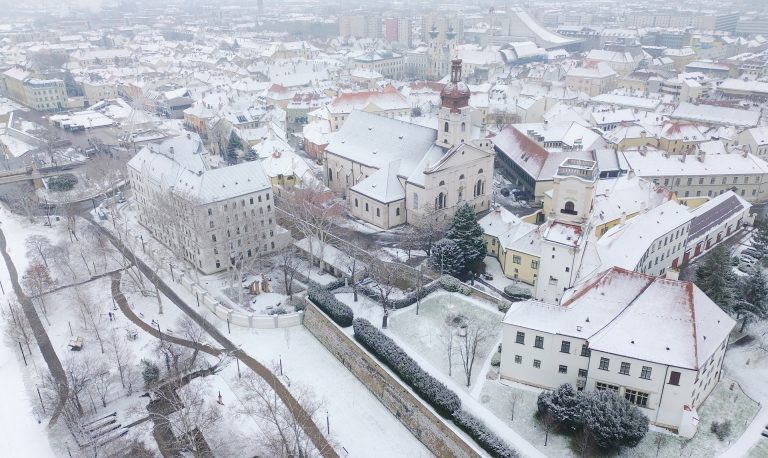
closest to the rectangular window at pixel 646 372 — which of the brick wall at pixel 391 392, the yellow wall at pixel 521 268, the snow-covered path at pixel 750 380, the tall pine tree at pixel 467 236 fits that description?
the snow-covered path at pixel 750 380


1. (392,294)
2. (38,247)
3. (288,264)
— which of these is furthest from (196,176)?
(392,294)

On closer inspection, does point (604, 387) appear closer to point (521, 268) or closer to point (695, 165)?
point (521, 268)

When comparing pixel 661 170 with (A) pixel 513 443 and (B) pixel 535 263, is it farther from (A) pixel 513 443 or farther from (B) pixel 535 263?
(A) pixel 513 443

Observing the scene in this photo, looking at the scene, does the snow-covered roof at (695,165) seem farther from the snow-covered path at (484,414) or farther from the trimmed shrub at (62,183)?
the trimmed shrub at (62,183)

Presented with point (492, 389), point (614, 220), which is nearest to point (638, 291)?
point (492, 389)

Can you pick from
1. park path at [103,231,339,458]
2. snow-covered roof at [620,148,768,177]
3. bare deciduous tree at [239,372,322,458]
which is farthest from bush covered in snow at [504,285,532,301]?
snow-covered roof at [620,148,768,177]
